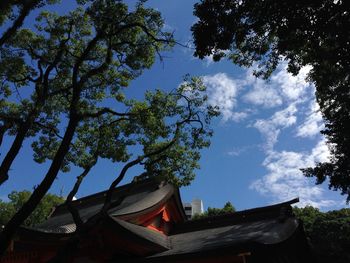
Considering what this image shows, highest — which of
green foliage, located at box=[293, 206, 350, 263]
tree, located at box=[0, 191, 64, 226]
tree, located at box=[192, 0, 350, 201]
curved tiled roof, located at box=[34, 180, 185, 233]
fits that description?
tree, located at box=[0, 191, 64, 226]

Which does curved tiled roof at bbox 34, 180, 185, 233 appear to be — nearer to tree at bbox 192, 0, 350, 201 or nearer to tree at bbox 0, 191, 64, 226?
tree at bbox 192, 0, 350, 201

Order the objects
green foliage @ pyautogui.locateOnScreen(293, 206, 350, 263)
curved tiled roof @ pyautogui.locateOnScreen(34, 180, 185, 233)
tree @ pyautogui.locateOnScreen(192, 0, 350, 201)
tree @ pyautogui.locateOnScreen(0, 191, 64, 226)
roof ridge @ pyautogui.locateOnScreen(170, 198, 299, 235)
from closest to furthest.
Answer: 1. tree @ pyautogui.locateOnScreen(192, 0, 350, 201)
2. curved tiled roof @ pyautogui.locateOnScreen(34, 180, 185, 233)
3. roof ridge @ pyautogui.locateOnScreen(170, 198, 299, 235)
4. green foliage @ pyautogui.locateOnScreen(293, 206, 350, 263)
5. tree @ pyautogui.locateOnScreen(0, 191, 64, 226)

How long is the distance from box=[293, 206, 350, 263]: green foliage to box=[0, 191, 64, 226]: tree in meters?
26.0

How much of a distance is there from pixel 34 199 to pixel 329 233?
79.9 ft

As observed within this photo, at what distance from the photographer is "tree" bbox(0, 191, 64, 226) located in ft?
124

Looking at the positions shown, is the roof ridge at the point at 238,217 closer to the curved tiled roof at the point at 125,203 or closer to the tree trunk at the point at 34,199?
the curved tiled roof at the point at 125,203

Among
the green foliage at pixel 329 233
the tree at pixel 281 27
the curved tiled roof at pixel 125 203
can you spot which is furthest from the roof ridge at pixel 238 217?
the green foliage at pixel 329 233

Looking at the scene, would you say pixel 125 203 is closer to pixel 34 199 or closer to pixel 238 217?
pixel 238 217

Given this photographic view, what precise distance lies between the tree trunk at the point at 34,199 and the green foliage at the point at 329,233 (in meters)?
19.8

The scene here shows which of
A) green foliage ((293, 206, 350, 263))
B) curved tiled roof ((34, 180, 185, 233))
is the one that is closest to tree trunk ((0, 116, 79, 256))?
curved tiled roof ((34, 180, 185, 233))

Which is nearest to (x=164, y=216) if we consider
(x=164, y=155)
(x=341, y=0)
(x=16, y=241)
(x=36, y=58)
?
(x=164, y=155)

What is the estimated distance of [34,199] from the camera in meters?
9.13

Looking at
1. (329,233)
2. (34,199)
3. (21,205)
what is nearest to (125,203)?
(34,199)

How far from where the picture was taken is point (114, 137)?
1322 cm
